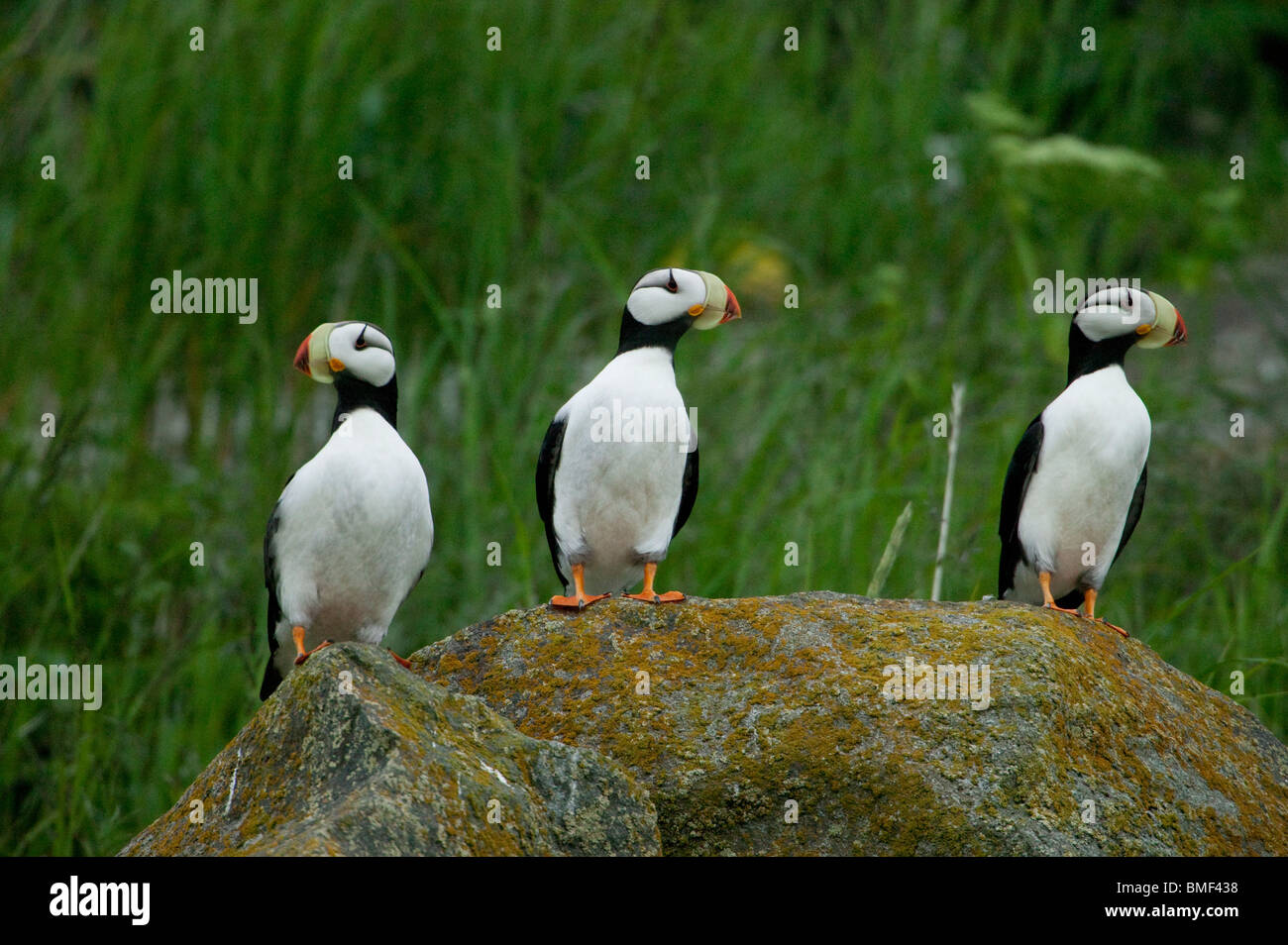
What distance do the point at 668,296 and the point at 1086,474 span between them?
1.40m

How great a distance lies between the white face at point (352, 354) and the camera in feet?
13.5

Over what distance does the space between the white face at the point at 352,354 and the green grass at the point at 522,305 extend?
170cm

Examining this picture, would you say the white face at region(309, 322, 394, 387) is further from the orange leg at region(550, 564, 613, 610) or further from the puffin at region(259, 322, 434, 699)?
the orange leg at region(550, 564, 613, 610)

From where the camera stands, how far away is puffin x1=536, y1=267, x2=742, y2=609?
14.3 feet

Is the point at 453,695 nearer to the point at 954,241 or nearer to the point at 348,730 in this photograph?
the point at 348,730

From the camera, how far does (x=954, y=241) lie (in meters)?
9.85

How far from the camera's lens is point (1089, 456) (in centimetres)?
451

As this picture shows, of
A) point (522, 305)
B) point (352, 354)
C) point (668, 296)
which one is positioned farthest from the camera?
point (522, 305)

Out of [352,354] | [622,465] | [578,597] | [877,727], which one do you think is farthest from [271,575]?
[877,727]

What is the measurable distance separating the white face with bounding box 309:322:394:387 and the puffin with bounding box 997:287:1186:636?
2.01 meters

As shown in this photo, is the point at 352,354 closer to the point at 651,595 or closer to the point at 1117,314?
the point at 651,595

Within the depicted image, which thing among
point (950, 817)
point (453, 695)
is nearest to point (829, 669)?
point (950, 817)

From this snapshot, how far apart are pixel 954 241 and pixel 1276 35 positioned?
512 centimetres

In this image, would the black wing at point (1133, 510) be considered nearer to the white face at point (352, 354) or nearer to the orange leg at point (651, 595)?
the orange leg at point (651, 595)
